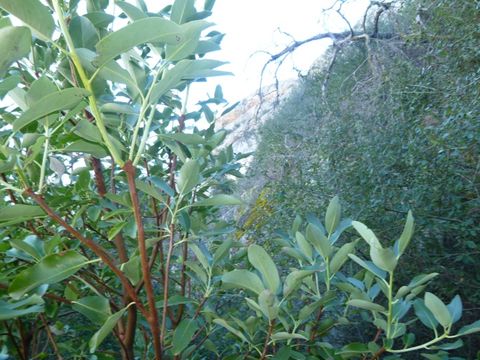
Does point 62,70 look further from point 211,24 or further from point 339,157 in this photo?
point 339,157

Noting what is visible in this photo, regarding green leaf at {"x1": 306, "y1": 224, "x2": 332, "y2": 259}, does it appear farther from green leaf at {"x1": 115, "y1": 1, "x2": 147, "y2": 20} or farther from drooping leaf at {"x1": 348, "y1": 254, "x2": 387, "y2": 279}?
green leaf at {"x1": 115, "y1": 1, "x2": 147, "y2": 20}

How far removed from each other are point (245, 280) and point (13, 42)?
551mm

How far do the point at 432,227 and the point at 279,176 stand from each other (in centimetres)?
182

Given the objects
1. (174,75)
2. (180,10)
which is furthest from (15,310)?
(180,10)

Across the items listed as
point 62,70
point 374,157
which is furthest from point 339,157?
point 62,70

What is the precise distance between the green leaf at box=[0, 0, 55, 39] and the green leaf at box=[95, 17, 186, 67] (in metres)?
0.07

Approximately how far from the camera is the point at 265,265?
877 mm

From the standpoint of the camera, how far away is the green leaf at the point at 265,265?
34.1 inches

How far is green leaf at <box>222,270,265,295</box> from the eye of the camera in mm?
877

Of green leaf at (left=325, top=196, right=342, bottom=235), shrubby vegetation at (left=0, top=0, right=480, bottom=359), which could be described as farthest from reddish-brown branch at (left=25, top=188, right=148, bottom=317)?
green leaf at (left=325, top=196, right=342, bottom=235)

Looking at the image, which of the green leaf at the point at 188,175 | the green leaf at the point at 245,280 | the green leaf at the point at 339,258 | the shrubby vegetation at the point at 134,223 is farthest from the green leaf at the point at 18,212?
the green leaf at the point at 339,258

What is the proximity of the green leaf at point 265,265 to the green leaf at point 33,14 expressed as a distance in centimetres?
49

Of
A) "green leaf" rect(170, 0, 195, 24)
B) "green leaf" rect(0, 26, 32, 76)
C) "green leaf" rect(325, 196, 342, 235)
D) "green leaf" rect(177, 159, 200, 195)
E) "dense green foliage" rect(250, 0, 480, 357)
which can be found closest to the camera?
"green leaf" rect(0, 26, 32, 76)

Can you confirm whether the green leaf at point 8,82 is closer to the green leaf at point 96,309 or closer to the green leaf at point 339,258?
the green leaf at point 96,309
